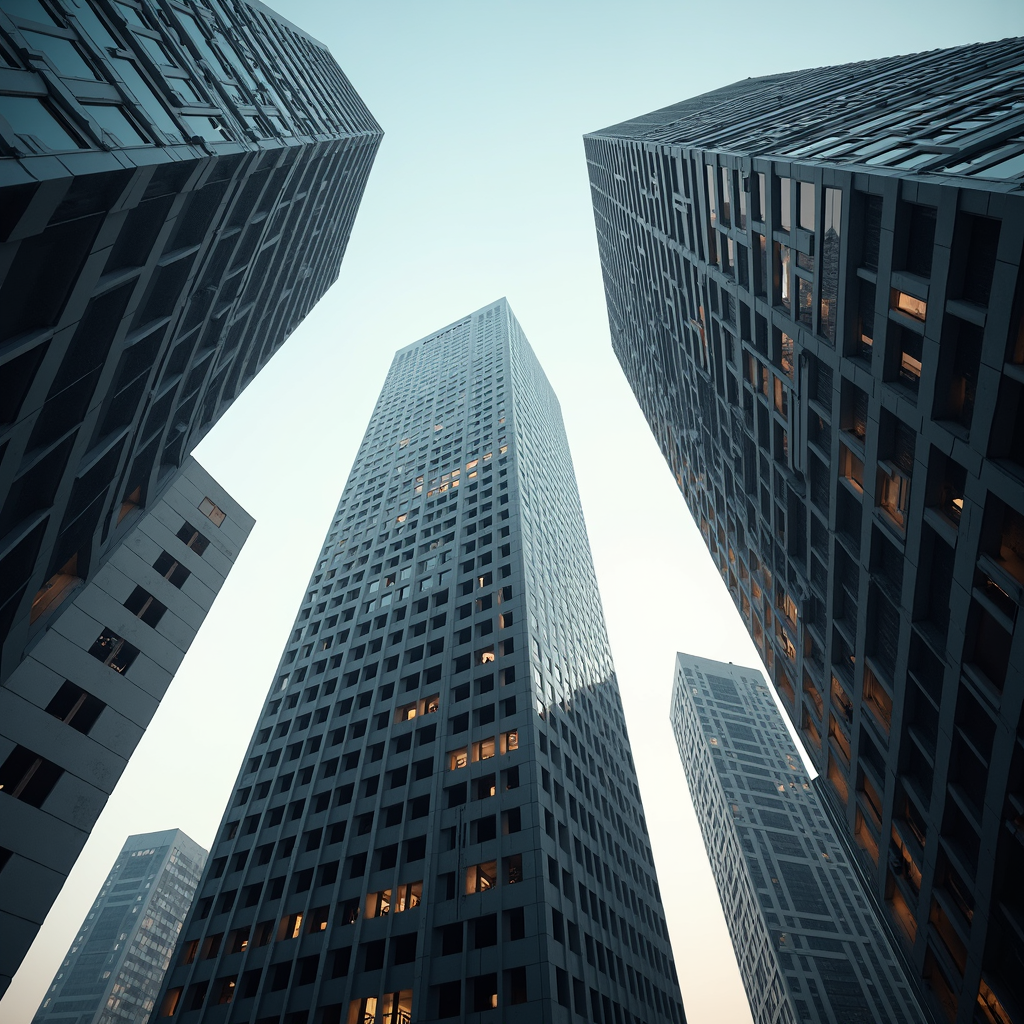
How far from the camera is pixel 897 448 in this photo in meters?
22.2

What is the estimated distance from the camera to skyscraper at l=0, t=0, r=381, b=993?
14.2m

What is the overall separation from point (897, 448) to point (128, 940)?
200m

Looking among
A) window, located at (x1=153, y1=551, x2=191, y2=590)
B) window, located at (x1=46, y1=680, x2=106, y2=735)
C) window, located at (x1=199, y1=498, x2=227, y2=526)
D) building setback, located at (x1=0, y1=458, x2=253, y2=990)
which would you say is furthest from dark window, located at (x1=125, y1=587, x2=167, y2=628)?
window, located at (x1=199, y1=498, x2=227, y2=526)

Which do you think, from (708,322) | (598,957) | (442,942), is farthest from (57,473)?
(598,957)

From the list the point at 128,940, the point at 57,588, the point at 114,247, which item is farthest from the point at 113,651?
the point at 128,940

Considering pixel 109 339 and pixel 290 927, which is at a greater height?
pixel 109 339

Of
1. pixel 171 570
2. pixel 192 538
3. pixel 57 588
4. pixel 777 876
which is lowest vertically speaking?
pixel 57 588

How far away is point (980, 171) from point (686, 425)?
38.8 meters

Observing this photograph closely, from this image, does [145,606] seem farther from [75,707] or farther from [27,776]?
[27,776]

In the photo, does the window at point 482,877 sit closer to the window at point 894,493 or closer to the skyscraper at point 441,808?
the skyscraper at point 441,808

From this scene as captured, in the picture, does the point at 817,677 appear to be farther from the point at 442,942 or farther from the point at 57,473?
the point at 57,473

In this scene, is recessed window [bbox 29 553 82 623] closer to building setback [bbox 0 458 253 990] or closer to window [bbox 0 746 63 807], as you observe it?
building setback [bbox 0 458 253 990]

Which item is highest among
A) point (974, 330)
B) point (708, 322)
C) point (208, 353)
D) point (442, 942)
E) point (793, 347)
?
point (708, 322)

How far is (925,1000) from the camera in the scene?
25672 millimetres
